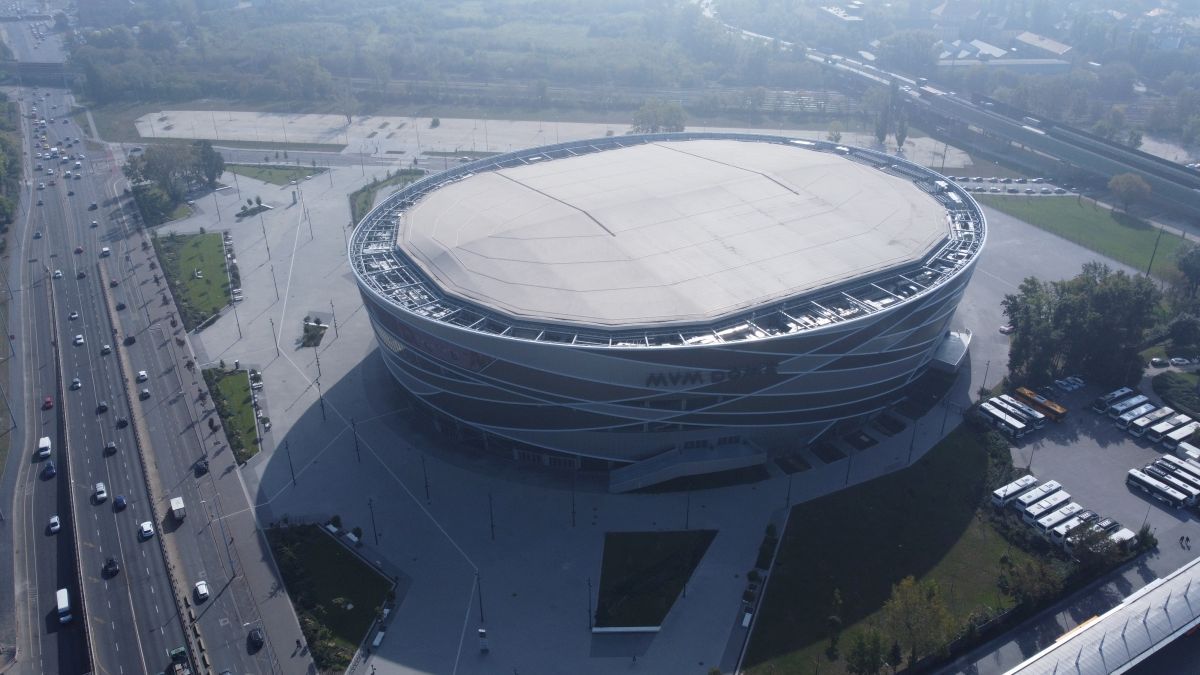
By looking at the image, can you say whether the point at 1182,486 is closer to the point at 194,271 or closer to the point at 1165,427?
the point at 1165,427

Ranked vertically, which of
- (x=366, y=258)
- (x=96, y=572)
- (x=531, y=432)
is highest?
(x=366, y=258)

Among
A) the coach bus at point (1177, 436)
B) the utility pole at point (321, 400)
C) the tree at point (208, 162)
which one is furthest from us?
the tree at point (208, 162)

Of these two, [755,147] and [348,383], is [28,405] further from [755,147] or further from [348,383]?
[755,147]

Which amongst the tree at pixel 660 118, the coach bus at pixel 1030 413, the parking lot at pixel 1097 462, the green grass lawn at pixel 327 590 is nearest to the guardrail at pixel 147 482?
the green grass lawn at pixel 327 590

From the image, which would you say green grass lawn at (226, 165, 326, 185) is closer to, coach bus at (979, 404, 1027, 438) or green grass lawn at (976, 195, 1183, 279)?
green grass lawn at (976, 195, 1183, 279)

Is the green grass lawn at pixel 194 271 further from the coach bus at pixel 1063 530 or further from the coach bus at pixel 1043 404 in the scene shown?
the coach bus at pixel 1043 404

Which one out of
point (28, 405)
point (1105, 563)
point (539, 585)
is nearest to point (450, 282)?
point (539, 585)
